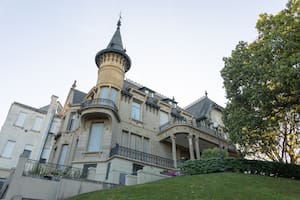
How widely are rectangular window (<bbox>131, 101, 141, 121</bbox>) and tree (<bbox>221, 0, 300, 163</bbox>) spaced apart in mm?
10281

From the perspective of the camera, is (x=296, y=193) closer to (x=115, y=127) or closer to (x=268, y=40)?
(x=268, y=40)

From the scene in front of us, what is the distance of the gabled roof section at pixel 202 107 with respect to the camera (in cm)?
2998

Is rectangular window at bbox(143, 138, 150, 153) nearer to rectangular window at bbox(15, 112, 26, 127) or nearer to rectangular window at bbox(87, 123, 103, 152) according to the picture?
rectangular window at bbox(87, 123, 103, 152)

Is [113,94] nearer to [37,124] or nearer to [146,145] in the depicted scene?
[146,145]

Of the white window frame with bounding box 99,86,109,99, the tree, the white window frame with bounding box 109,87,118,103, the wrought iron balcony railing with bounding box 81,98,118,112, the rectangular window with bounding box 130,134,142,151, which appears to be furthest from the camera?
the white window frame with bounding box 109,87,118,103

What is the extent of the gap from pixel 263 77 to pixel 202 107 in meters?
18.6

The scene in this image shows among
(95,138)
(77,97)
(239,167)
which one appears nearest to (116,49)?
(77,97)

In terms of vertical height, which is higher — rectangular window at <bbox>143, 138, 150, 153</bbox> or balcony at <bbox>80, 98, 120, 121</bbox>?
balcony at <bbox>80, 98, 120, 121</bbox>

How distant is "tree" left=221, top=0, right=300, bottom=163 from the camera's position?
1244cm

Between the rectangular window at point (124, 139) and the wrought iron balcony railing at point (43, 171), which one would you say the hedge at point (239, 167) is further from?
the wrought iron balcony railing at point (43, 171)

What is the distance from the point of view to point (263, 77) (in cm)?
1308

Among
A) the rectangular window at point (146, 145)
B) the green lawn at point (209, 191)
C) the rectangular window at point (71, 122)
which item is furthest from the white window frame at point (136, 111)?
the green lawn at point (209, 191)

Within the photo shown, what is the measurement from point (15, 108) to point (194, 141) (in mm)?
22424

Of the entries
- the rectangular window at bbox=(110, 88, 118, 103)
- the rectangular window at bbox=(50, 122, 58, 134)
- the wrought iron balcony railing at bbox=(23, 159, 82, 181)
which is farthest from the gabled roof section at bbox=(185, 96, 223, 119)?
the wrought iron balcony railing at bbox=(23, 159, 82, 181)
